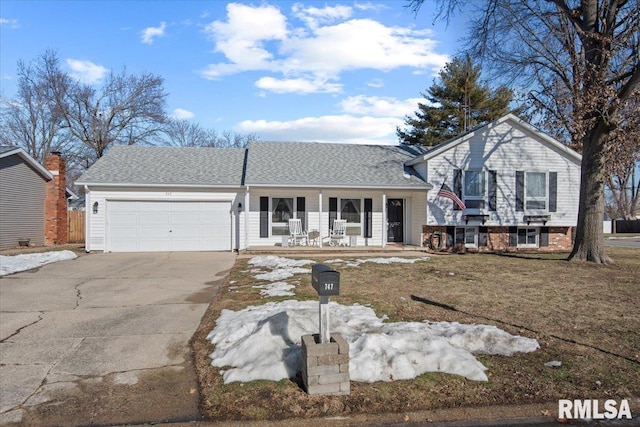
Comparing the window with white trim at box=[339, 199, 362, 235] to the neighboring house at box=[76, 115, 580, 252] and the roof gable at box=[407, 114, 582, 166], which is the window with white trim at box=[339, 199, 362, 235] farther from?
the roof gable at box=[407, 114, 582, 166]

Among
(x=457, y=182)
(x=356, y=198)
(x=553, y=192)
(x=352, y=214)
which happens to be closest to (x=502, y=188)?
(x=457, y=182)

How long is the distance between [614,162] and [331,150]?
1135cm

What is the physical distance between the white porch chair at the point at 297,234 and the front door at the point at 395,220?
12.9ft

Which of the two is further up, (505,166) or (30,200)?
(505,166)

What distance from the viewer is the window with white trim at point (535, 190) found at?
1750 centimetres

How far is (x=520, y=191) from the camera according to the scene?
57.2ft

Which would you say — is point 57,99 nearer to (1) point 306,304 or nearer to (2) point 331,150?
(2) point 331,150

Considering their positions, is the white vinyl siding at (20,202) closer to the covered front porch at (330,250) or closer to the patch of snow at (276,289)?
the covered front porch at (330,250)

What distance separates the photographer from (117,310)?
7066 millimetres

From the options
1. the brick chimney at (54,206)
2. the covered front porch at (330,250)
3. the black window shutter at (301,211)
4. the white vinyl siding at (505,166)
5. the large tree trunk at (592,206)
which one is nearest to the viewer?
the large tree trunk at (592,206)

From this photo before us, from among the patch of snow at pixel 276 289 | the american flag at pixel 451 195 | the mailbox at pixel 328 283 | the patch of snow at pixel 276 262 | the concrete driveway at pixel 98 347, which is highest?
the american flag at pixel 451 195

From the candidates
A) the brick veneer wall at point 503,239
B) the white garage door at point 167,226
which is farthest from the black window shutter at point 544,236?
the white garage door at point 167,226

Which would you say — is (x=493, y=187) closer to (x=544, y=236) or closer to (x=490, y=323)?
(x=544, y=236)

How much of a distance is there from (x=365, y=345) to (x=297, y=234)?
482 inches
